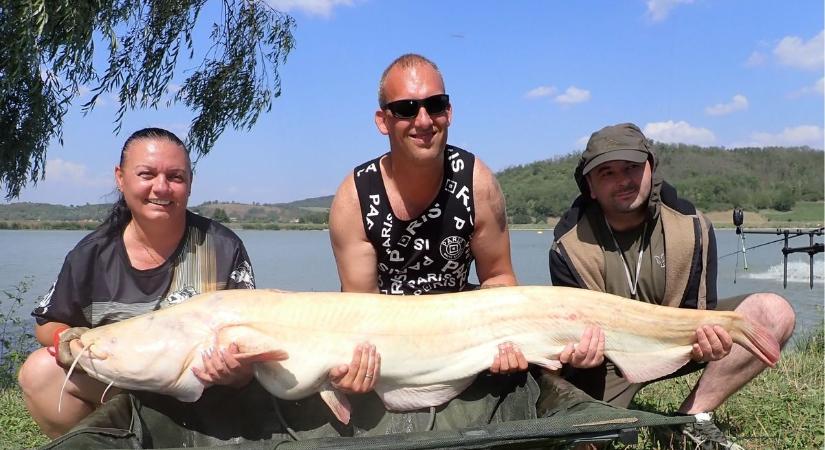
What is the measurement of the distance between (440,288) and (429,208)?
0.43m

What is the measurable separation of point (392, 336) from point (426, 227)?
2.27ft

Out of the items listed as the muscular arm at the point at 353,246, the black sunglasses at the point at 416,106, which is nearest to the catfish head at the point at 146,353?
the muscular arm at the point at 353,246

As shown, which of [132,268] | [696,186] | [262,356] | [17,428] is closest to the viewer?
[262,356]

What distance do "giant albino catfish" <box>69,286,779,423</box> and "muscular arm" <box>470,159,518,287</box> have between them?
0.51 m

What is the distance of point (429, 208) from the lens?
9.78ft

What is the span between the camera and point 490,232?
10.1 feet

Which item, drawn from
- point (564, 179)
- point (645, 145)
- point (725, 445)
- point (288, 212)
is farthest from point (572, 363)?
point (564, 179)

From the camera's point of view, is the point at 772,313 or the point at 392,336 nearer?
the point at 392,336

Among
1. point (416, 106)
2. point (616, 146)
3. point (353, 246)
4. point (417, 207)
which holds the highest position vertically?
point (416, 106)

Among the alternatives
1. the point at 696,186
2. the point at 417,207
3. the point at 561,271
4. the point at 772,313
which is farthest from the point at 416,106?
the point at 696,186

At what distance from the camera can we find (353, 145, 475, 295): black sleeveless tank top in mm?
2990

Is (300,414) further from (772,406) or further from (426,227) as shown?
(772,406)

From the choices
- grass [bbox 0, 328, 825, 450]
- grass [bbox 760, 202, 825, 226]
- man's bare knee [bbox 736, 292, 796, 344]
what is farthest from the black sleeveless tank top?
grass [bbox 760, 202, 825, 226]

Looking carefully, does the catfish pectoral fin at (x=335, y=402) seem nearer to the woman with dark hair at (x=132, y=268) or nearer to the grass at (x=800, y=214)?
the woman with dark hair at (x=132, y=268)
